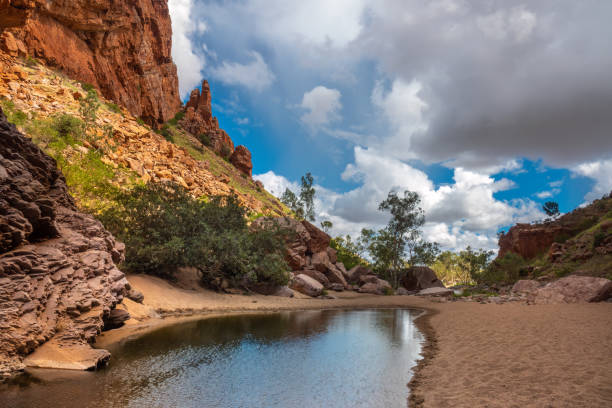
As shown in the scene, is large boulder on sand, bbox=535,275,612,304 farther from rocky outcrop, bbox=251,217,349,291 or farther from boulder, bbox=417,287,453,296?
rocky outcrop, bbox=251,217,349,291

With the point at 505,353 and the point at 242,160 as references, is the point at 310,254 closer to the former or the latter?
the point at 505,353

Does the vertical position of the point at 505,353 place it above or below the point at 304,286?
below

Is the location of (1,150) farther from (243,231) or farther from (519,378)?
(243,231)

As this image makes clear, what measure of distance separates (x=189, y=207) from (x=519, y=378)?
85.9ft

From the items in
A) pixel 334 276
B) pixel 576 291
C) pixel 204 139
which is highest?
pixel 204 139

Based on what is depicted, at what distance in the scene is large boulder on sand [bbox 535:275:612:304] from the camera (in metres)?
23.6

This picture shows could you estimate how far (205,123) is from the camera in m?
111

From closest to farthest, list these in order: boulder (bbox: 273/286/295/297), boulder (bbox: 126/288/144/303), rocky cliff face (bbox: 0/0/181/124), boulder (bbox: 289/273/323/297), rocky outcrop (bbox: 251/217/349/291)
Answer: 1. boulder (bbox: 126/288/144/303)
2. boulder (bbox: 273/286/295/297)
3. boulder (bbox: 289/273/323/297)
4. rocky outcrop (bbox: 251/217/349/291)
5. rocky cliff face (bbox: 0/0/181/124)

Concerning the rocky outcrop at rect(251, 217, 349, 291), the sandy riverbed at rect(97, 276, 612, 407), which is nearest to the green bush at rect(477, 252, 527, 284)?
the rocky outcrop at rect(251, 217, 349, 291)

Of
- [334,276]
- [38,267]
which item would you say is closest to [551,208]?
[334,276]

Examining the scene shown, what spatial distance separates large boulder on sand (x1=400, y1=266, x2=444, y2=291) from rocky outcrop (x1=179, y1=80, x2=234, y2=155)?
71592mm

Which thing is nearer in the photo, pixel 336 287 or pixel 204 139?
pixel 336 287

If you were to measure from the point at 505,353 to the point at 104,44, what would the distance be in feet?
267

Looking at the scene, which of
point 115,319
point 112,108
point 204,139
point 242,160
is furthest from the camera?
point 242,160
